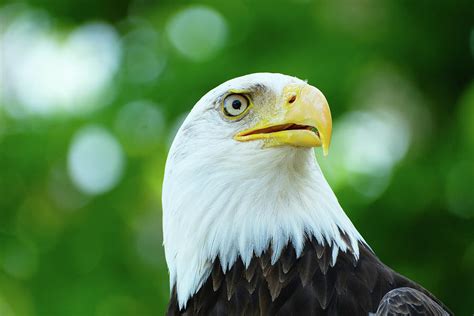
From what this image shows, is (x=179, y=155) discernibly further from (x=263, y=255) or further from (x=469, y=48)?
(x=469, y=48)

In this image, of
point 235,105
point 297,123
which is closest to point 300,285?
point 297,123

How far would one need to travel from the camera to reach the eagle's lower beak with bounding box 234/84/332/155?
10.2 ft

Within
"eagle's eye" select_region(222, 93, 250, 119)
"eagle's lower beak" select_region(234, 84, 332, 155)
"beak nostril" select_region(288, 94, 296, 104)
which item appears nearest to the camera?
"eagle's lower beak" select_region(234, 84, 332, 155)

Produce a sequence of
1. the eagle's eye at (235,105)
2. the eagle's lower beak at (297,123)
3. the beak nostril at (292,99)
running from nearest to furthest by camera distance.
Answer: the eagle's lower beak at (297,123)
the beak nostril at (292,99)
the eagle's eye at (235,105)

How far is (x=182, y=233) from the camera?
3.40 m

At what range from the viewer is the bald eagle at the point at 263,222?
318 cm

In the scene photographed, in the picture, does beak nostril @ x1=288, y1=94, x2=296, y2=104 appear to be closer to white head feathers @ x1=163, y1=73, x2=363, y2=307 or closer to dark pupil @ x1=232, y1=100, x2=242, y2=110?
white head feathers @ x1=163, y1=73, x2=363, y2=307

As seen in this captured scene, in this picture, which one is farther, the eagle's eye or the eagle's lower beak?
the eagle's eye

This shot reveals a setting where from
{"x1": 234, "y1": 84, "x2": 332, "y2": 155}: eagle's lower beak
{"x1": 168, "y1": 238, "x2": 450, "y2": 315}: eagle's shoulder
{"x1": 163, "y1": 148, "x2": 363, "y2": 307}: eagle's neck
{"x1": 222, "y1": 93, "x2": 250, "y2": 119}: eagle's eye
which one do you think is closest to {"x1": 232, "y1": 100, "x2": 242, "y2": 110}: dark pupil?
{"x1": 222, "y1": 93, "x2": 250, "y2": 119}: eagle's eye

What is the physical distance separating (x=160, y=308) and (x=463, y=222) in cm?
224

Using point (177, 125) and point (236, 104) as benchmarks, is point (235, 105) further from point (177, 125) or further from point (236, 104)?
point (177, 125)

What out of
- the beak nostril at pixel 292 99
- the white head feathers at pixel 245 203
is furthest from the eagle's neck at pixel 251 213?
the beak nostril at pixel 292 99

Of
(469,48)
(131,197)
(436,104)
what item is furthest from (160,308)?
(469,48)

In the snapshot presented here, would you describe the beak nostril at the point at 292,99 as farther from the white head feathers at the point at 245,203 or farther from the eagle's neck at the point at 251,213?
the eagle's neck at the point at 251,213
